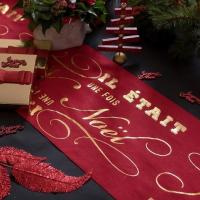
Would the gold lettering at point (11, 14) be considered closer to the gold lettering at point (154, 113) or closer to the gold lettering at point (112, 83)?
the gold lettering at point (112, 83)

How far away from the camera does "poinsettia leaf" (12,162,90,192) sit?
2.88 feet

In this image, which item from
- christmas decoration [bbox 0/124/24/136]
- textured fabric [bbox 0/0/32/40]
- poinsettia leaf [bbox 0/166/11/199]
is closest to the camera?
poinsettia leaf [bbox 0/166/11/199]

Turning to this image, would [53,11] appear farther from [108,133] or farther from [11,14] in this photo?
[108,133]

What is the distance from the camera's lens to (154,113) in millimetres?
1057

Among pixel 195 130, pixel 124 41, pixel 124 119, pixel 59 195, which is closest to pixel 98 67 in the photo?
pixel 124 41

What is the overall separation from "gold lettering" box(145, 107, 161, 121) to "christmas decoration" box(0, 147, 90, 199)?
25 centimetres

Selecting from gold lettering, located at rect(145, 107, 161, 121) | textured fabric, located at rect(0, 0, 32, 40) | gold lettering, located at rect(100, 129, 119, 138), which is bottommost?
gold lettering, located at rect(100, 129, 119, 138)

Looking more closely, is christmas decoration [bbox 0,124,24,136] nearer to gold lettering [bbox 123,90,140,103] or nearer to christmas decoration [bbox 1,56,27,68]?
christmas decoration [bbox 1,56,27,68]

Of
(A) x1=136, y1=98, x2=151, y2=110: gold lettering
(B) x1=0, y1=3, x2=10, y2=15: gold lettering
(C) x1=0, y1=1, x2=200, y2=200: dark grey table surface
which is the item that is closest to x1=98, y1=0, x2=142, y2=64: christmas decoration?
(C) x1=0, y1=1, x2=200, y2=200: dark grey table surface

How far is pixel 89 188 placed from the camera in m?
0.88

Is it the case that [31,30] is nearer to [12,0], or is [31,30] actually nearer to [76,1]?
[76,1]

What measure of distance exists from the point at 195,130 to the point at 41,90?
0.41 meters

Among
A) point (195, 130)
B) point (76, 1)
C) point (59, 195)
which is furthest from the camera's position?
point (76, 1)

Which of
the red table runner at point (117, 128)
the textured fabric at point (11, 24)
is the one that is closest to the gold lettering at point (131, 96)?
the red table runner at point (117, 128)
